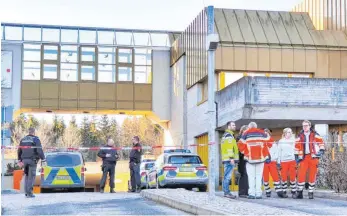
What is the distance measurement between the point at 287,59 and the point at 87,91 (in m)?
12.8

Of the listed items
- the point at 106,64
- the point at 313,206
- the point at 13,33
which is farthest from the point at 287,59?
the point at 313,206

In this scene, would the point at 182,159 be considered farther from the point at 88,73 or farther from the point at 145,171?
the point at 88,73

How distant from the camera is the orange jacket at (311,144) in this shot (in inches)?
648

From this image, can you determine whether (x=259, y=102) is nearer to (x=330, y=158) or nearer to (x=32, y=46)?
(x=330, y=158)

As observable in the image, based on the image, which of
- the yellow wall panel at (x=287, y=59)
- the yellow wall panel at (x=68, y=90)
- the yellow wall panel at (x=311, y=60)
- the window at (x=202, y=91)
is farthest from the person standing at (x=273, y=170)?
the yellow wall panel at (x=68, y=90)

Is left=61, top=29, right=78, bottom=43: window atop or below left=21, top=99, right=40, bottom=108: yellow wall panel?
atop

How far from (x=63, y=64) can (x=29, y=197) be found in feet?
77.4

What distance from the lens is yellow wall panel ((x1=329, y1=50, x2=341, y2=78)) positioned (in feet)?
112

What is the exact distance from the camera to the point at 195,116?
36.0m

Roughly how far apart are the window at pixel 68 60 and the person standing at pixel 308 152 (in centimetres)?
2569

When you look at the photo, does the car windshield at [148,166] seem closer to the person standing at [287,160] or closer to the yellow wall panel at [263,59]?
the yellow wall panel at [263,59]

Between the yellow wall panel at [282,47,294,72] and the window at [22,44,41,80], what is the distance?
14686mm

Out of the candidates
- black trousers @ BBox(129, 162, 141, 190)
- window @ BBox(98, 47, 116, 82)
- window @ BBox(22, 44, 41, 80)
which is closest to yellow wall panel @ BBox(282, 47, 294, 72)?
window @ BBox(98, 47, 116, 82)

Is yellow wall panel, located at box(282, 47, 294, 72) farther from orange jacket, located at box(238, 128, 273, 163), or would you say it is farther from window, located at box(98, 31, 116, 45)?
orange jacket, located at box(238, 128, 273, 163)
